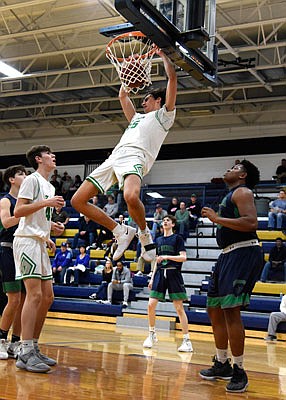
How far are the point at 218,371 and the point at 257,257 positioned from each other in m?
1.20

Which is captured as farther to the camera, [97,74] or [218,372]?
[97,74]

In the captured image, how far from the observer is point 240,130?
2209 centimetres

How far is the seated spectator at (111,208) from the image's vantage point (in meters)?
17.5

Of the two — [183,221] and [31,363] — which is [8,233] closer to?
[31,363]

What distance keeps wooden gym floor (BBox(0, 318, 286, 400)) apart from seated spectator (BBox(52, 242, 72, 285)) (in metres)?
7.80

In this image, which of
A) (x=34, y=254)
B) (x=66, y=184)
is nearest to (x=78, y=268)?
(x=66, y=184)

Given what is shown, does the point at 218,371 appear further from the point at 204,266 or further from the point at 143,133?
the point at 204,266

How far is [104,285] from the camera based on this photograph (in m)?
14.0

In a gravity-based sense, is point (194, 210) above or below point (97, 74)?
below

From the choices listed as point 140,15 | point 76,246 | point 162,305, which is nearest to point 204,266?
point 162,305

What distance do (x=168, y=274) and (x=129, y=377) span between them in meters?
3.71

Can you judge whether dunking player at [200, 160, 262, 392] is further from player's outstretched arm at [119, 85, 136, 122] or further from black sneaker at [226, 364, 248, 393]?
player's outstretched arm at [119, 85, 136, 122]

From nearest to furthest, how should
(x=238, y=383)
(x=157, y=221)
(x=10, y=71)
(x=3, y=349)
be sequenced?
(x=238, y=383) < (x=3, y=349) < (x=157, y=221) < (x=10, y=71)

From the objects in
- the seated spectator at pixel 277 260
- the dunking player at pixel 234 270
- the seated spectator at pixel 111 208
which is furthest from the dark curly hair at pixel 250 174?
the seated spectator at pixel 111 208
